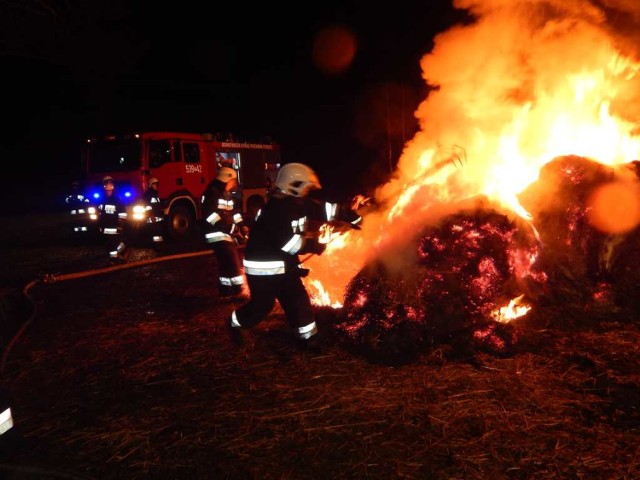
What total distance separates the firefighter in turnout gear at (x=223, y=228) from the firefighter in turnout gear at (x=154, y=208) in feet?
16.8

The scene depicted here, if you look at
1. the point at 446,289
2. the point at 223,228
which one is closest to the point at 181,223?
the point at 223,228

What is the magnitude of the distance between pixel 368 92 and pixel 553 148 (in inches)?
975

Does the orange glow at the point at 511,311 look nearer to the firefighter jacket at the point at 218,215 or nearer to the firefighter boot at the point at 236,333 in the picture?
the firefighter boot at the point at 236,333

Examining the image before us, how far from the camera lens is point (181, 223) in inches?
505

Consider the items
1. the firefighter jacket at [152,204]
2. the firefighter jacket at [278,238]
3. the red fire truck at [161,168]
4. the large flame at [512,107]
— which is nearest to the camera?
the firefighter jacket at [278,238]

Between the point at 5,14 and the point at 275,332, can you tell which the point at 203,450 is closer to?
the point at 275,332

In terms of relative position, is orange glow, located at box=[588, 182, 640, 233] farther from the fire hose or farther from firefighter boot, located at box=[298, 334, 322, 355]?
the fire hose

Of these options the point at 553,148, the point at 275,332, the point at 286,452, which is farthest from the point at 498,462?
the point at 553,148

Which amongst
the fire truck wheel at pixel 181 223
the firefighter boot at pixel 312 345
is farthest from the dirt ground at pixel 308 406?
the fire truck wheel at pixel 181 223

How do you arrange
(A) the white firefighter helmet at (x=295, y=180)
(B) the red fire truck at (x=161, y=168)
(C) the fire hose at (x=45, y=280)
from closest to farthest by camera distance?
(A) the white firefighter helmet at (x=295, y=180) → (C) the fire hose at (x=45, y=280) → (B) the red fire truck at (x=161, y=168)

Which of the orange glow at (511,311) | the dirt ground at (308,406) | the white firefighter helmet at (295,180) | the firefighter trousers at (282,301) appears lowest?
the dirt ground at (308,406)

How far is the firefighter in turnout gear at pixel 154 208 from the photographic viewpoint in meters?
11.3

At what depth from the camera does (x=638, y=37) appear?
6691 millimetres

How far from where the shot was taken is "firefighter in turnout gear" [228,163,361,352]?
4.51 metres
